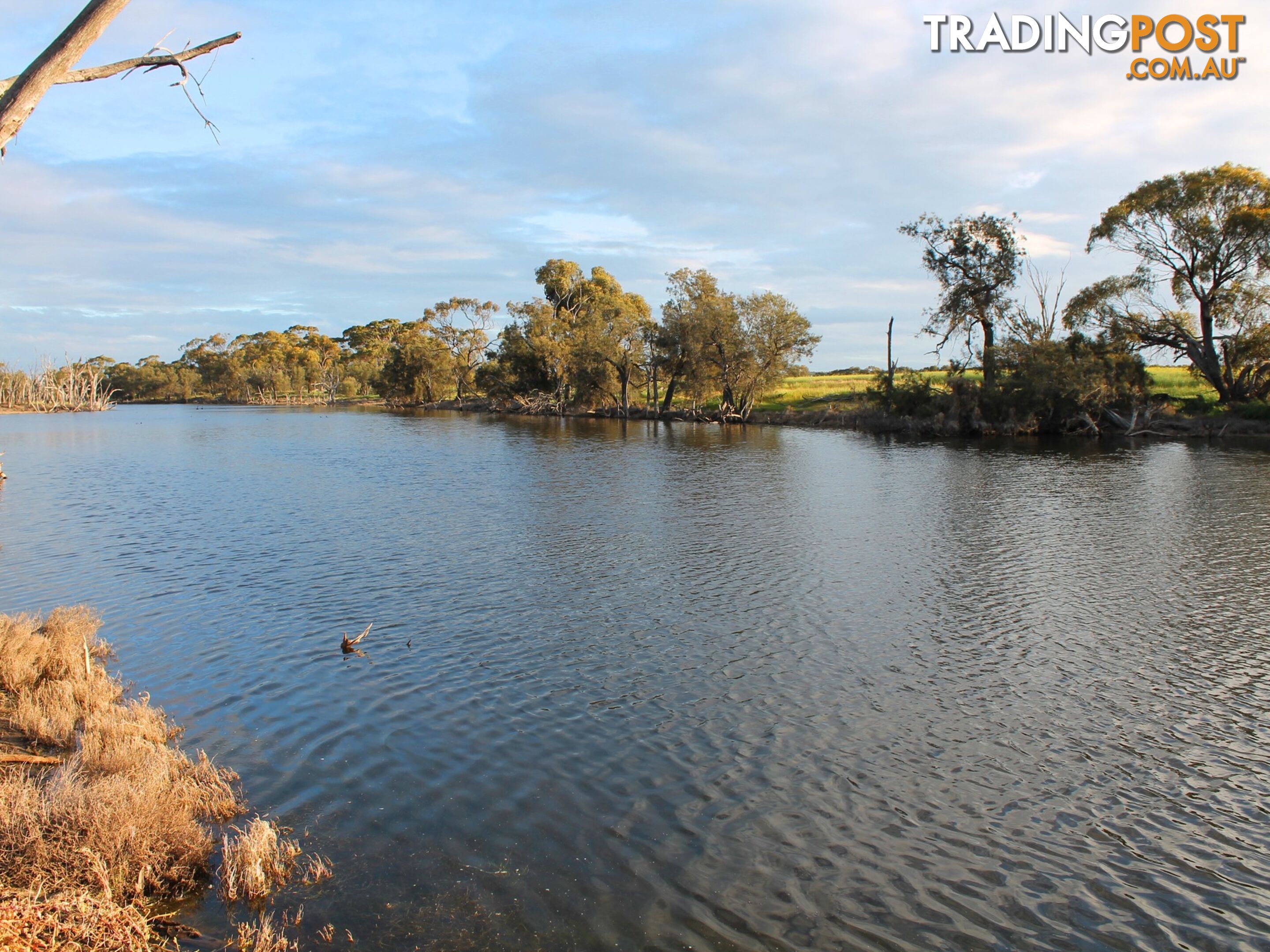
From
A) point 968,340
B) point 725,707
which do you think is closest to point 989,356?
point 968,340

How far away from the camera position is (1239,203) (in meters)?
55.3

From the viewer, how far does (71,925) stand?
17.9 feet

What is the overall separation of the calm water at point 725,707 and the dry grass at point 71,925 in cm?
102

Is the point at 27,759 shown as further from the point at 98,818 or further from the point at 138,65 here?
the point at 138,65

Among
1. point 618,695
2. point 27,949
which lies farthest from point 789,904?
point 27,949

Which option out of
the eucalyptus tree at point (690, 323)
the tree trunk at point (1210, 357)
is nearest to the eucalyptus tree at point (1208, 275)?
the tree trunk at point (1210, 357)

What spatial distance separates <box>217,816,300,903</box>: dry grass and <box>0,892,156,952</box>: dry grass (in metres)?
0.84

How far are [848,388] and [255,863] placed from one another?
92.0 m

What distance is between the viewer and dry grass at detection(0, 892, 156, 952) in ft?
16.9

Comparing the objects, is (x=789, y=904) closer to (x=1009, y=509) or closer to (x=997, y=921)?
(x=997, y=921)

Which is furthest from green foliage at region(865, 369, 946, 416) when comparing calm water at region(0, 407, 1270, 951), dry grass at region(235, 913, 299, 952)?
dry grass at region(235, 913, 299, 952)

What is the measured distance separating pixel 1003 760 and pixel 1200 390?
239ft

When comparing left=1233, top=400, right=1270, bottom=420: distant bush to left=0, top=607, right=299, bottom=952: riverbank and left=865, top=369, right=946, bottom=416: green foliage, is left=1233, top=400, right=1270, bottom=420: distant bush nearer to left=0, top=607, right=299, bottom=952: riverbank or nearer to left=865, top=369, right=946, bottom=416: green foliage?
left=865, top=369, right=946, bottom=416: green foliage

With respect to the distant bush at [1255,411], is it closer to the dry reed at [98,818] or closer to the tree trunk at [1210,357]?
the tree trunk at [1210,357]
